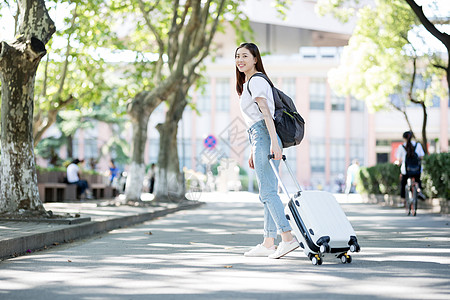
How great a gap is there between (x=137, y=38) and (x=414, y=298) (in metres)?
25.0

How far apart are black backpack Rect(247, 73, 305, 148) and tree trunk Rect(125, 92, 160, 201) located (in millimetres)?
13049

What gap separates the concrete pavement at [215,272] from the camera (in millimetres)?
5262

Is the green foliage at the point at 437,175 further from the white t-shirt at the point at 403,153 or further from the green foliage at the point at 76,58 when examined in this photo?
the green foliage at the point at 76,58

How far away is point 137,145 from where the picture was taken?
67.1 feet

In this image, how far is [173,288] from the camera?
18.1 ft

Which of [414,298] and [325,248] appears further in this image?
[325,248]

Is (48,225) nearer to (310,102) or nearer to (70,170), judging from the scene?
(70,170)

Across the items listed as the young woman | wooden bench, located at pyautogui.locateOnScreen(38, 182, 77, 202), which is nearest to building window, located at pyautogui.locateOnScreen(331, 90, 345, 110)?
wooden bench, located at pyautogui.locateOnScreen(38, 182, 77, 202)

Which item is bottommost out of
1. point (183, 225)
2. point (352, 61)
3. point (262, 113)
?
point (183, 225)

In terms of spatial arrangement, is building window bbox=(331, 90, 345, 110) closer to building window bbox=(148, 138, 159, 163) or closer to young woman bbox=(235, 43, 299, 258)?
building window bbox=(148, 138, 159, 163)

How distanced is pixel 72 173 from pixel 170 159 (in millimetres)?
3436

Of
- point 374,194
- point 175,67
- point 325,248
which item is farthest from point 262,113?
point 374,194

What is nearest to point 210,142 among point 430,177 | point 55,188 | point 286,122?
point 55,188

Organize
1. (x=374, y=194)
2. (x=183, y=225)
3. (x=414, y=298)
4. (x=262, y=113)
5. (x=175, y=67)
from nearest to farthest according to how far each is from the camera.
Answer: (x=414, y=298)
(x=262, y=113)
(x=183, y=225)
(x=175, y=67)
(x=374, y=194)
